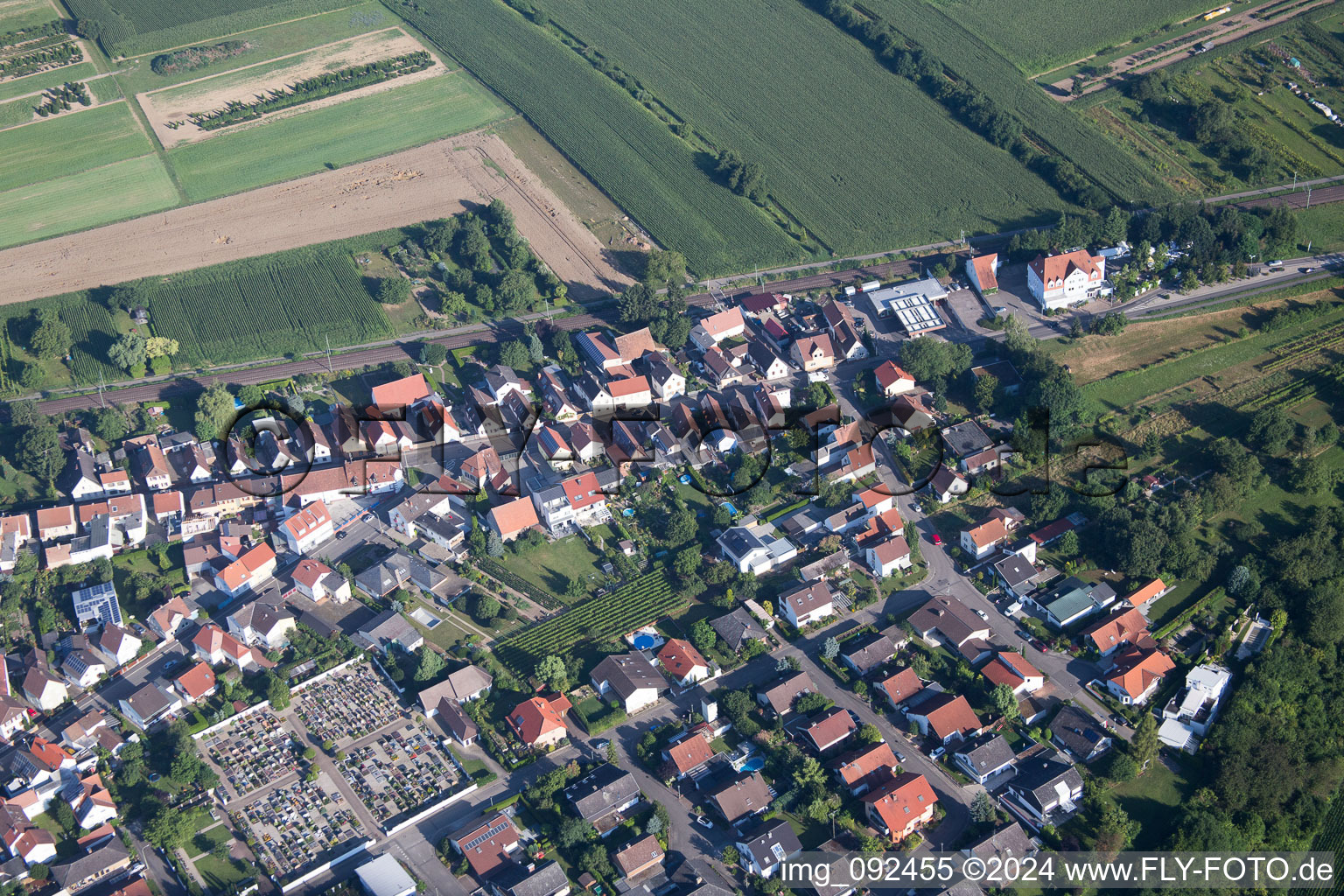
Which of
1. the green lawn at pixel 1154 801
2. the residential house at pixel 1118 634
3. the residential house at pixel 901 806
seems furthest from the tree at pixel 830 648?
the green lawn at pixel 1154 801

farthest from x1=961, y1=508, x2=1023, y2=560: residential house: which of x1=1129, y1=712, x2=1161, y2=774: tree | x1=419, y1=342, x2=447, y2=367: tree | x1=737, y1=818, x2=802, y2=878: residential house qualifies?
x1=419, y1=342, x2=447, y2=367: tree

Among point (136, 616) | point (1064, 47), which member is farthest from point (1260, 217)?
point (136, 616)

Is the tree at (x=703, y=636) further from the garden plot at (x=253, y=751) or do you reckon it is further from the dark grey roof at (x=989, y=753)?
the garden plot at (x=253, y=751)

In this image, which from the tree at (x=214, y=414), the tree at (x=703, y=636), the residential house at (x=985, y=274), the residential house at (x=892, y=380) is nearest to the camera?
the tree at (x=703, y=636)

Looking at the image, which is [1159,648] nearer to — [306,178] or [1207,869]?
[1207,869]

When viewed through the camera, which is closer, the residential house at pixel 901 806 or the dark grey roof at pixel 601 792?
the residential house at pixel 901 806

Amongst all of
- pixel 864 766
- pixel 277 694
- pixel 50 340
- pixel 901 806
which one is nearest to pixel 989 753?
pixel 901 806

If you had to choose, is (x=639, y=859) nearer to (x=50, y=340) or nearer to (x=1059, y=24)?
(x=50, y=340)
